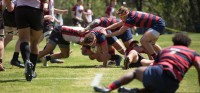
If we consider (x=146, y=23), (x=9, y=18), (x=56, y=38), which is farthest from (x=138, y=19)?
(x=9, y=18)

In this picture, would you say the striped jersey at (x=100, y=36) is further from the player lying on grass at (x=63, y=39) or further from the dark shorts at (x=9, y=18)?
the dark shorts at (x=9, y=18)

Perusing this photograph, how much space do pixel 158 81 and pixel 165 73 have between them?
13cm

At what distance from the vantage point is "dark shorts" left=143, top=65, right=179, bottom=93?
5141mm

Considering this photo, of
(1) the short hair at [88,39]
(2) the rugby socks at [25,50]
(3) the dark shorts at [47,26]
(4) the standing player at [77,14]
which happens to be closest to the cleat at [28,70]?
(2) the rugby socks at [25,50]

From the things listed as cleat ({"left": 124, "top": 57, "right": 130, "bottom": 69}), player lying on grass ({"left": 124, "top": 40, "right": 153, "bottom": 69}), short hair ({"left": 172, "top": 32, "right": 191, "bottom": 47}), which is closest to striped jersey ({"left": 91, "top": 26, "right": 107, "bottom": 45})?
player lying on grass ({"left": 124, "top": 40, "right": 153, "bottom": 69})

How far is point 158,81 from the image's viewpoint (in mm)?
5137

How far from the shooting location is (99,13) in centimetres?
4938

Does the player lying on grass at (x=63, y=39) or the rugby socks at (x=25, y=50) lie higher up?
the rugby socks at (x=25, y=50)

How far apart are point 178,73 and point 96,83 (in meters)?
1.82

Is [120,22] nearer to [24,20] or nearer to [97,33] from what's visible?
[97,33]

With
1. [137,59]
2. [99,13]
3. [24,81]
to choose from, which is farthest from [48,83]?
[99,13]

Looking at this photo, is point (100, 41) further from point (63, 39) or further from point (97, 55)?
point (63, 39)

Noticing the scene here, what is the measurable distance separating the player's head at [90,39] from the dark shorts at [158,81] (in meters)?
4.07

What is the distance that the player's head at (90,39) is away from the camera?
9219 mm
